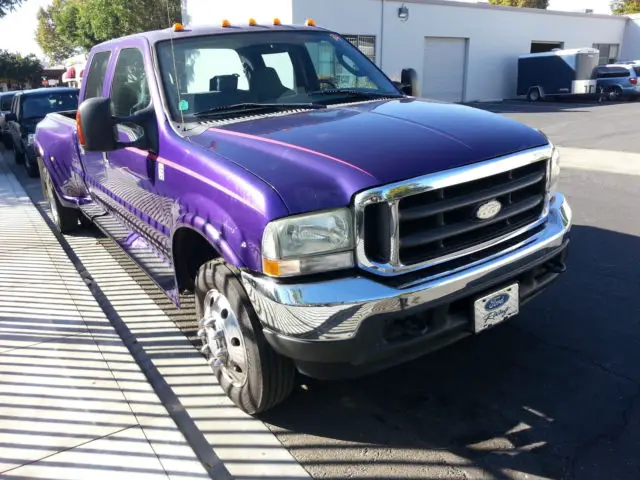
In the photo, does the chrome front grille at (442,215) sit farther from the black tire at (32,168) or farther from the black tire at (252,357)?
the black tire at (32,168)

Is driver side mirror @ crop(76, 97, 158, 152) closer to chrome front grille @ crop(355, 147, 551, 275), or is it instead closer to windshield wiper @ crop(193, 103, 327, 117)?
windshield wiper @ crop(193, 103, 327, 117)

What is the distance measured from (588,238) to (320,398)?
12.6 ft

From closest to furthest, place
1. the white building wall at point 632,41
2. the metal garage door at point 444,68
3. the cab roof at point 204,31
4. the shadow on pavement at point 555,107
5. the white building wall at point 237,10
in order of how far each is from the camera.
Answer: the cab roof at point 204,31
the white building wall at point 237,10
the shadow on pavement at point 555,107
the metal garage door at point 444,68
the white building wall at point 632,41

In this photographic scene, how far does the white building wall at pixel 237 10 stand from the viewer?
2100cm

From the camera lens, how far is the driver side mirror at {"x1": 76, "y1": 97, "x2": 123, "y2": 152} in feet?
11.0

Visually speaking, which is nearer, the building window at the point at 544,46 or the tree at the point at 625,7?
the building window at the point at 544,46

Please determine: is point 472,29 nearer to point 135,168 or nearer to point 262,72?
point 262,72

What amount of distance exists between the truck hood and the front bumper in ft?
1.24

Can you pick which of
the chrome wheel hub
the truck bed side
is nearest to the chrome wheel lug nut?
the chrome wheel hub

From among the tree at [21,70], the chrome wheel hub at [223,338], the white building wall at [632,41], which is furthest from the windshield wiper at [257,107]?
the tree at [21,70]

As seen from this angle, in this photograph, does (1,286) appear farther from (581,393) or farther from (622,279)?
(622,279)

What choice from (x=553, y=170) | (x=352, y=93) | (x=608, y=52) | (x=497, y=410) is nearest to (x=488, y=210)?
(x=553, y=170)

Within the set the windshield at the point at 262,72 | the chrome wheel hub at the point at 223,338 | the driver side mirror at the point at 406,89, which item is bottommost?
the chrome wheel hub at the point at 223,338

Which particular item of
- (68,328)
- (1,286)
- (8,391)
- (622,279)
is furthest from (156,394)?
(622,279)
